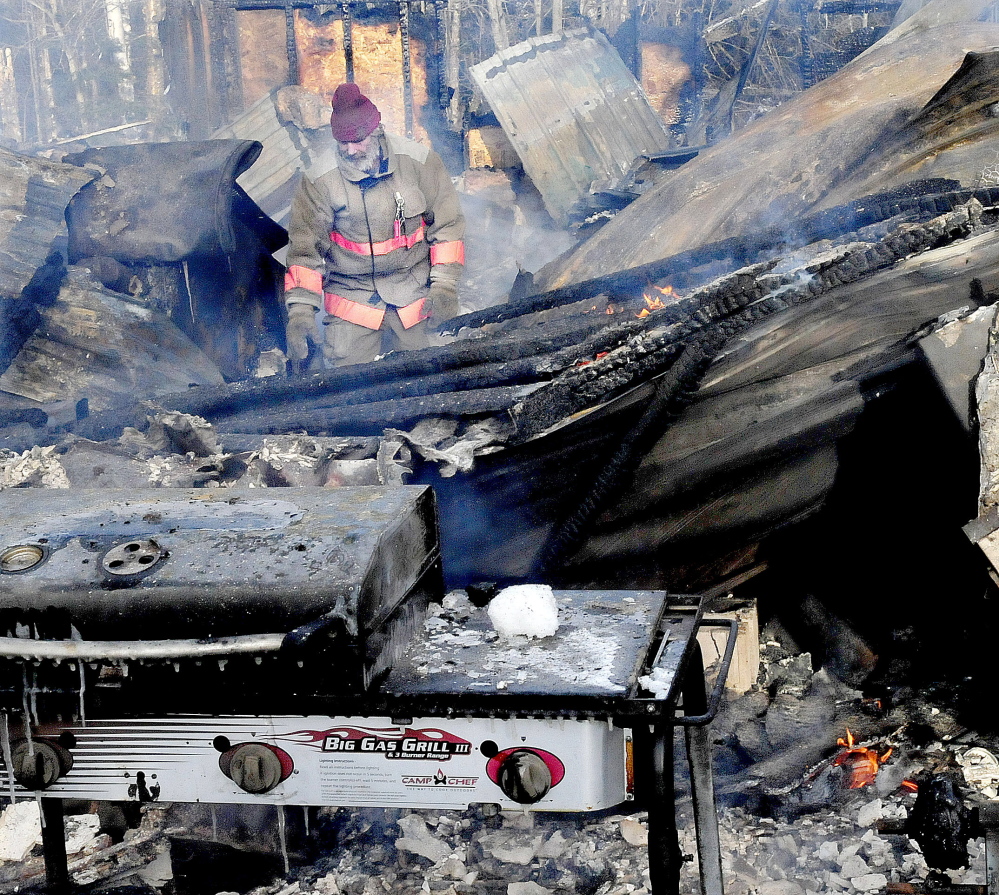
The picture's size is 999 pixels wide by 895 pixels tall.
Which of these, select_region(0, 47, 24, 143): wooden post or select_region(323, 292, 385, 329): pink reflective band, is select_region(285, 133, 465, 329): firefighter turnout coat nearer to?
select_region(323, 292, 385, 329): pink reflective band

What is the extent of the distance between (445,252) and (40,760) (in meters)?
4.52

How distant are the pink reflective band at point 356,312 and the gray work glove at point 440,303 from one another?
1.05 ft

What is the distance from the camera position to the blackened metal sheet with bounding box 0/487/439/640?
6.42 ft

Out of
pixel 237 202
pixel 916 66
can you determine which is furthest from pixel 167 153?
pixel 916 66

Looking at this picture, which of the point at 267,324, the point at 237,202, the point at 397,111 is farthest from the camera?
the point at 397,111

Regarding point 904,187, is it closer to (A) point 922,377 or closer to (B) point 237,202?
(A) point 922,377

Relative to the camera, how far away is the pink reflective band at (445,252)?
6.18m

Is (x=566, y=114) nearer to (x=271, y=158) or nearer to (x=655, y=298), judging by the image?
(x=271, y=158)

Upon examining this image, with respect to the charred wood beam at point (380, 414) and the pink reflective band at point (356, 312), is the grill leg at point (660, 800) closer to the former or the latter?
the charred wood beam at point (380, 414)

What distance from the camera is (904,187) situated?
456cm

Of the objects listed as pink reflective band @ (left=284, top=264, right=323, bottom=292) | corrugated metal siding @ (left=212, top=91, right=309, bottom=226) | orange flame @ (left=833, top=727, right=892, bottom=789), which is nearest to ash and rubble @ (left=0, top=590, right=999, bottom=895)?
orange flame @ (left=833, top=727, right=892, bottom=789)

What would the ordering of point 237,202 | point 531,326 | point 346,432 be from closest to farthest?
point 346,432
point 531,326
point 237,202

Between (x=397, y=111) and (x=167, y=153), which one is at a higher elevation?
(x=397, y=111)

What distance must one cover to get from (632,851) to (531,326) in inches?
113
